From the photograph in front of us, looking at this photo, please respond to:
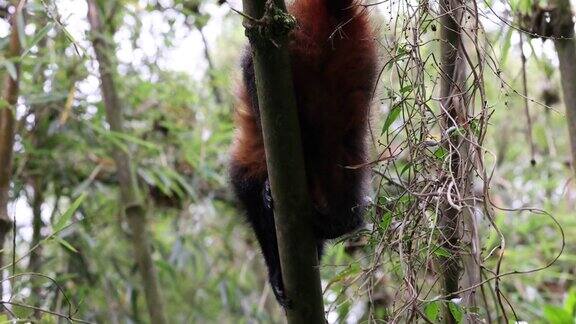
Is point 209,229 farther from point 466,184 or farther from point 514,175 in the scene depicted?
point 466,184

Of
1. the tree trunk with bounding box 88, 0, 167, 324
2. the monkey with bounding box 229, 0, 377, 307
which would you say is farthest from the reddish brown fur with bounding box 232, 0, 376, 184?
the tree trunk with bounding box 88, 0, 167, 324

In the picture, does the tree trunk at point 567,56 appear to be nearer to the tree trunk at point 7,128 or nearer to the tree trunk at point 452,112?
the tree trunk at point 452,112

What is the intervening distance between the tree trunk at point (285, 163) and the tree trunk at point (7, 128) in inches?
33.0

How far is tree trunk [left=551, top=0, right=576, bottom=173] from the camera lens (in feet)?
5.64

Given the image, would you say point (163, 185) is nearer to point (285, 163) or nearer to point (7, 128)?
point (7, 128)

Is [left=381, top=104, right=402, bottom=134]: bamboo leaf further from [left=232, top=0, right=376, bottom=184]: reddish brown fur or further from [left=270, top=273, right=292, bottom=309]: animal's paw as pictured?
[left=270, top=273, right=292, bottom=309]: animal's paw

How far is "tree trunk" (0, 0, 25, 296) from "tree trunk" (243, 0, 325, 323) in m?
0.84

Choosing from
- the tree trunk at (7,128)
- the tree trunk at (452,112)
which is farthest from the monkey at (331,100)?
the tree trunk at (7,128)

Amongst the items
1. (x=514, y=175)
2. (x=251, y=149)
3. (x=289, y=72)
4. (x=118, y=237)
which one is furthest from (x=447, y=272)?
(x=514, y=175)

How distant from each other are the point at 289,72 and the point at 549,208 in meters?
2.22

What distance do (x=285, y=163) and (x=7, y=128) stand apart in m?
0.97

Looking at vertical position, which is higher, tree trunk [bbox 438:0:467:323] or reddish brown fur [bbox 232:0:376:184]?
reddish brown fur [bbox 232:0:376:184]

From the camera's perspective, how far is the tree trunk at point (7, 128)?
1.96 metres

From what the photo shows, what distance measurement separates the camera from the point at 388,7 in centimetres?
137
